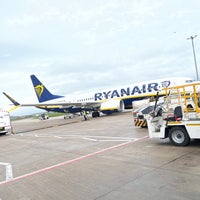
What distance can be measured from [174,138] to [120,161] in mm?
2882

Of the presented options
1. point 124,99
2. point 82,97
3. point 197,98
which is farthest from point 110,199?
point 82,97

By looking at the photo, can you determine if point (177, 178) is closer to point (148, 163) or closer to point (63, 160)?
point (148, 163)

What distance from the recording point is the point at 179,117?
9.75m

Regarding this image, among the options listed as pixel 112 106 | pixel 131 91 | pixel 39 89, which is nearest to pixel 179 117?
pixel 112 106

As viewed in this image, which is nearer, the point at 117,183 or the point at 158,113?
the point at 117,183

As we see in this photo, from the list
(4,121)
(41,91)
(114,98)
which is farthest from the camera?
(41,91)

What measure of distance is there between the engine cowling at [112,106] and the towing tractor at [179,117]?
19265 mm

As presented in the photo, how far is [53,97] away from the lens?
39844 millimetres

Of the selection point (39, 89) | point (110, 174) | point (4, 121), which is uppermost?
point (39, 89)

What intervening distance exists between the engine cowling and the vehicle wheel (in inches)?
791

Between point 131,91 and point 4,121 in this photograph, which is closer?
point 4,121

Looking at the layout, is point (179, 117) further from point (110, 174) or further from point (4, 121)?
point (4, 121)

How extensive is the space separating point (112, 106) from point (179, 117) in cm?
2044

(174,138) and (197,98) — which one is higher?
(197,98)
